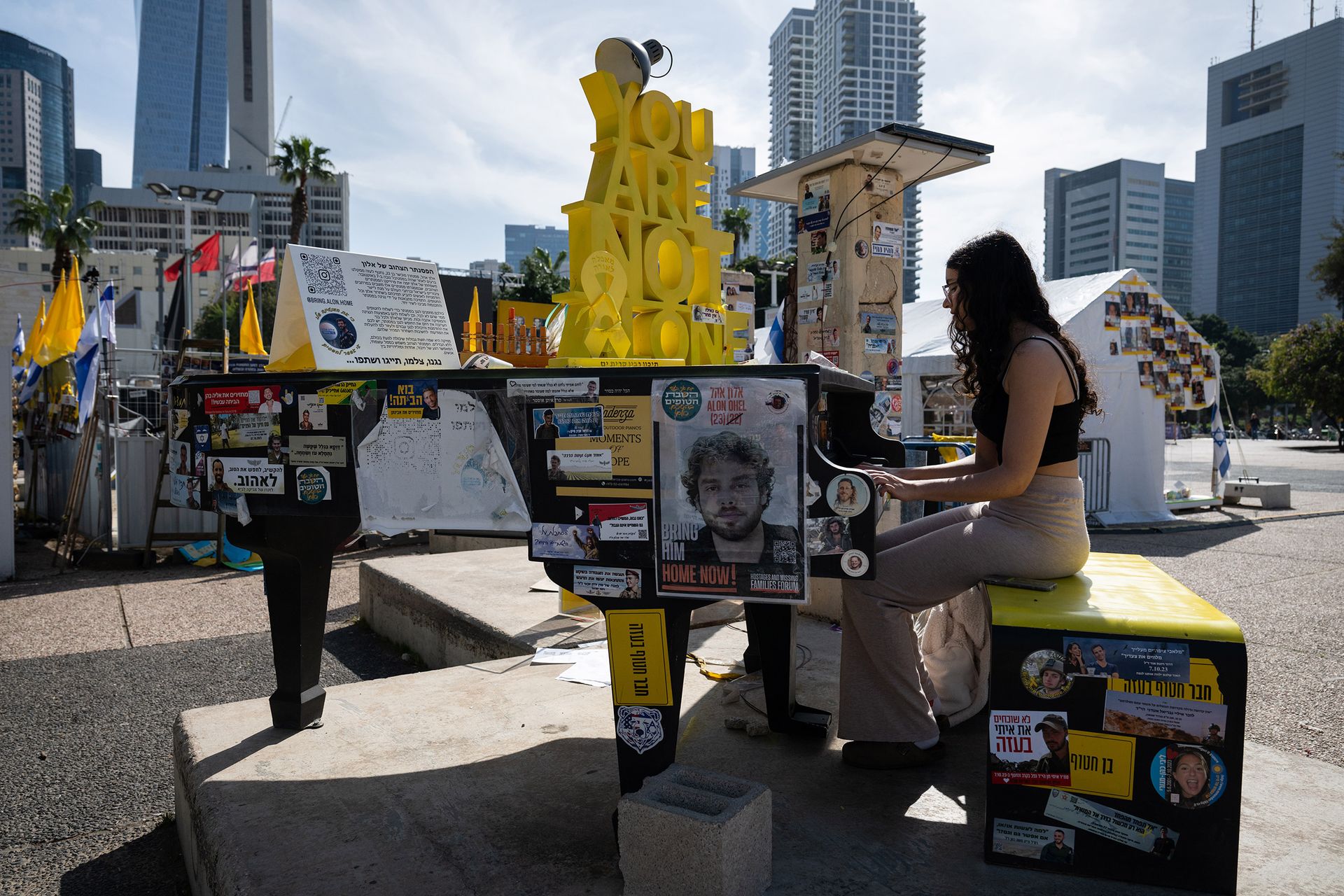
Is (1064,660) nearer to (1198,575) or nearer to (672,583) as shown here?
(672,583)

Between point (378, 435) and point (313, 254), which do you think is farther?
point (313, 254)

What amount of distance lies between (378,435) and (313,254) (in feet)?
2.55

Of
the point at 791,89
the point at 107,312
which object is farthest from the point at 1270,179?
the point at 107,312

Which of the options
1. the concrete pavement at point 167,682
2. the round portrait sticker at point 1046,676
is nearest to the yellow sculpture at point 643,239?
the concrete pavement at point 167,682

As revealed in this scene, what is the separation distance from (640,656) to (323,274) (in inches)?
67.3

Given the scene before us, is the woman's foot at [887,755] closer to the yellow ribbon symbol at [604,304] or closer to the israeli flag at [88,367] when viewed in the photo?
the yellow ribbon symbol at [604,304]

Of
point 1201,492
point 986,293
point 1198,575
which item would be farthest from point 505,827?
point 1201,492

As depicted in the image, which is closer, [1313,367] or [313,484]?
[313,484]

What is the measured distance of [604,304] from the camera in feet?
12.5

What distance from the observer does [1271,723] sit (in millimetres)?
3709

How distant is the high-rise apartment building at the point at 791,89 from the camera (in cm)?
9906

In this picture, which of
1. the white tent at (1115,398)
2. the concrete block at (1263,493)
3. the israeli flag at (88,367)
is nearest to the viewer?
the israeli flag at (88,367)

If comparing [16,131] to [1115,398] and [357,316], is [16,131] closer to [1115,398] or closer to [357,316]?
[1115,398]

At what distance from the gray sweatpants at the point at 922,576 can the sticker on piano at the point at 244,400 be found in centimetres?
195
